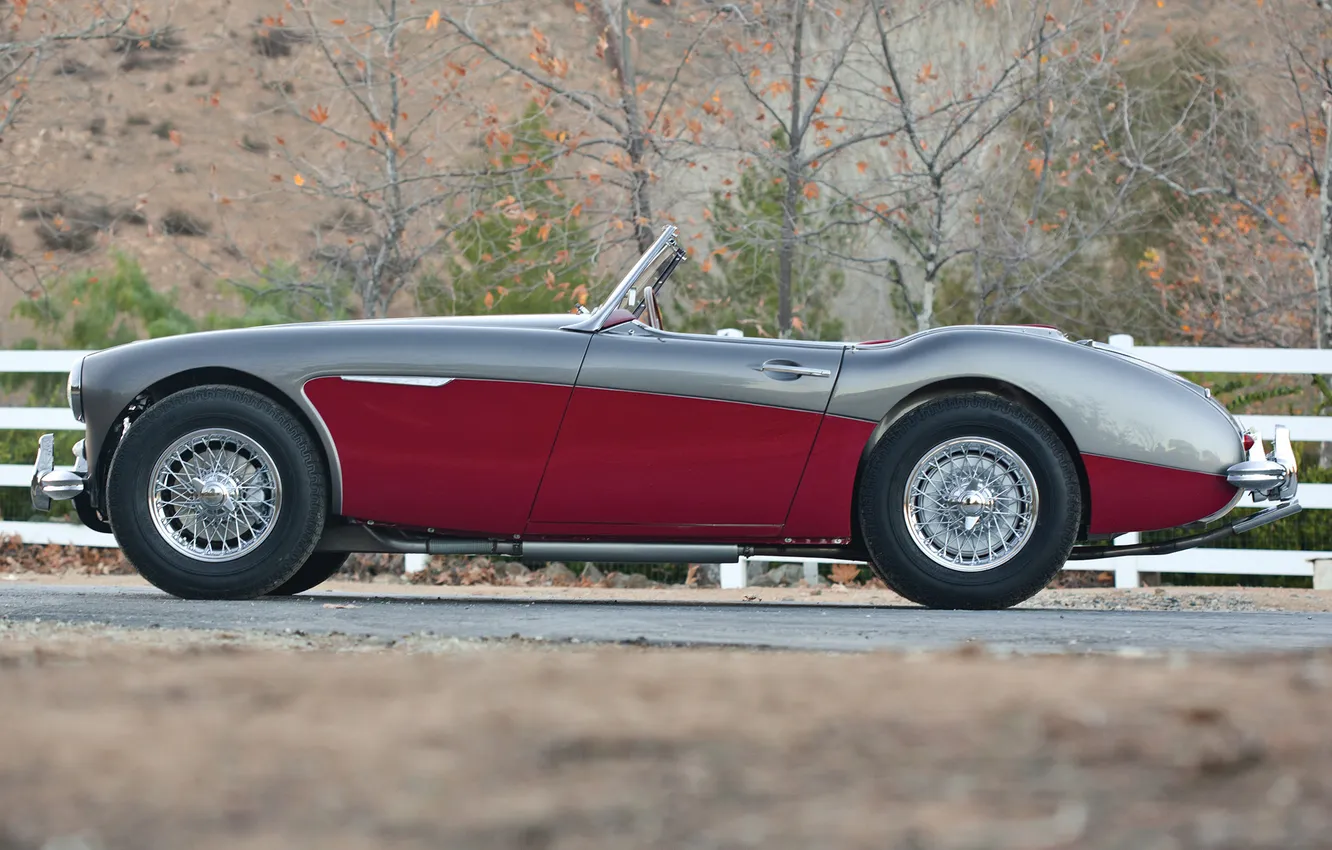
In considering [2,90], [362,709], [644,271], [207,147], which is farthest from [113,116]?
[362,709]

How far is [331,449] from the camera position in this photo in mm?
6340

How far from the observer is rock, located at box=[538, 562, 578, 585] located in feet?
35.9

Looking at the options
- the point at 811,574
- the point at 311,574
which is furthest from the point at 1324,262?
the point at 311,574

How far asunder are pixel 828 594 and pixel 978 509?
367 cm

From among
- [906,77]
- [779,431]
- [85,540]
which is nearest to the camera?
[779,431]

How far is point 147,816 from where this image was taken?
93.8 inches

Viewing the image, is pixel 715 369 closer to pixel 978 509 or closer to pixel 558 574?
pixel 978 509

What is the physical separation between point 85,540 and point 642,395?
21.3ft

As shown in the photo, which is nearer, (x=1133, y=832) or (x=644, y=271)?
(x=1133, y=832)

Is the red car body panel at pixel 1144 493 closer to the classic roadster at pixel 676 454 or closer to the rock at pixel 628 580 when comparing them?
the classic roadster at pixel 676 454

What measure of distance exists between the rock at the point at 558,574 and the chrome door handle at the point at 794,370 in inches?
195

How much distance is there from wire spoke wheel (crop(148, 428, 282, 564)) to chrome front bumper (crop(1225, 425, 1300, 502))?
3.69 meters

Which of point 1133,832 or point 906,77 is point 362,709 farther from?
point 906,77

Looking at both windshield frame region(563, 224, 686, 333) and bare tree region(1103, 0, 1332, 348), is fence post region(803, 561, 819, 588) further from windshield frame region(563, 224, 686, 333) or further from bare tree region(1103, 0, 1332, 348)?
bare tree region(1103, 0, 1332, 348)
